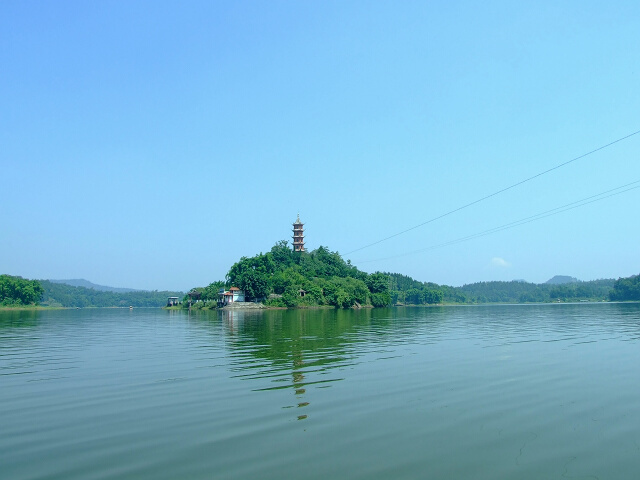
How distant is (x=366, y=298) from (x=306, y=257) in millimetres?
29712

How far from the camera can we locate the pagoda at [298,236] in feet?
509

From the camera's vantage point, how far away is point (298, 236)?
15625 cm

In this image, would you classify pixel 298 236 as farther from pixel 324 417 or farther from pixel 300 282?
pixel 324 417

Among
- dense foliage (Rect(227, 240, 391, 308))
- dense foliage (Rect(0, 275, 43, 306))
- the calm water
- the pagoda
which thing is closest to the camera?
the calm water

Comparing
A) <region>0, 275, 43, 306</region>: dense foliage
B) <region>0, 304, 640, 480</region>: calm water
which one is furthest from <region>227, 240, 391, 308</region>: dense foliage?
<region>0, 304, 640, 480</region>: calm water

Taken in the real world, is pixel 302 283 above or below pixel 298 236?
below

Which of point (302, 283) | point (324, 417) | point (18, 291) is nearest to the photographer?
point (324, 417)

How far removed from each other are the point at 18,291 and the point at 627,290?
18644 cm

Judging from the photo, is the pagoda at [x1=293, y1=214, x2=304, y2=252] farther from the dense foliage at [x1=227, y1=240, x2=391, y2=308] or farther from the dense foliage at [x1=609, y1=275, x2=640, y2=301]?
the dense foliage at [x1=609, y1=275, x2=640, y2=301]

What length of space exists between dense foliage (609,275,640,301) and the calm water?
174 metres

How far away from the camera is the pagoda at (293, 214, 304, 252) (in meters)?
155

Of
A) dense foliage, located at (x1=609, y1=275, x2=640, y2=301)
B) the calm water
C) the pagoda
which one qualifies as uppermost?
the pagoda

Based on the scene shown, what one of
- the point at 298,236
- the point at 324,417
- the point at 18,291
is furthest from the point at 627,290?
the point at 324,417

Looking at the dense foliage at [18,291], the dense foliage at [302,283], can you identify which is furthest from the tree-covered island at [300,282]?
the dense foliage at [18,291]
